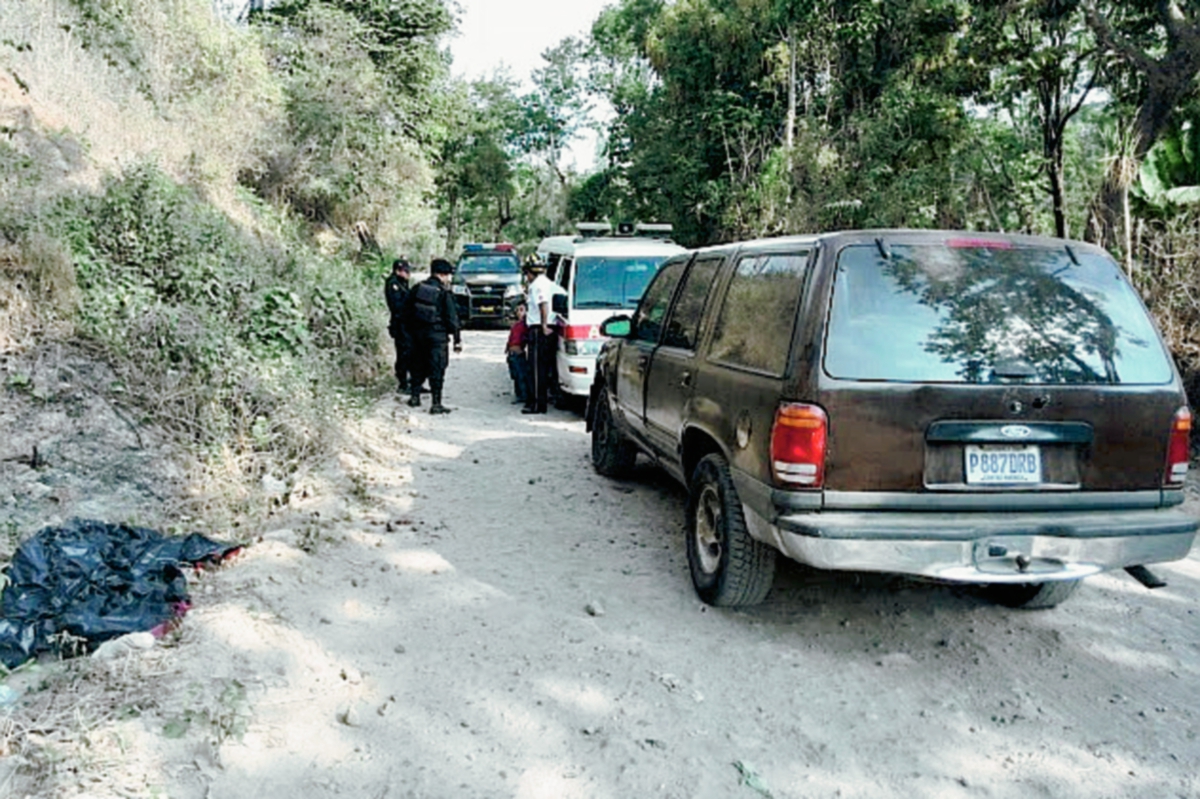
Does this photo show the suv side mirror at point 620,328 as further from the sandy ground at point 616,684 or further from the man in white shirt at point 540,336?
the man in white shirt at point 540,336

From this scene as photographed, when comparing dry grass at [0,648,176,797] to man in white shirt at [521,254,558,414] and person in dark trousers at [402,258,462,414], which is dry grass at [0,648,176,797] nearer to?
person in dark trousers at [402,258,462,414]

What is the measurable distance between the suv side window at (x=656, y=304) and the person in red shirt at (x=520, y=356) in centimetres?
417

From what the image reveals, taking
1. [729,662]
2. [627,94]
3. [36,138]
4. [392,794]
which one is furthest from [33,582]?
[627,94]

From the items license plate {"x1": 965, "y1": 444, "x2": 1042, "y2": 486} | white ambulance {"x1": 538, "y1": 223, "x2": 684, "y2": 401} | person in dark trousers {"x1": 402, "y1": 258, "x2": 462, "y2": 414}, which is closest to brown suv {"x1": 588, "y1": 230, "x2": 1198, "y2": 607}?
license plate {"x1": 965, "y1": 444, "x2": 1042, "y2": 486}

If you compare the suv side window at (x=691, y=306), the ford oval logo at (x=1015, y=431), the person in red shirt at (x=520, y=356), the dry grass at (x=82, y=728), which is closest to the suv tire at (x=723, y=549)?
the suv side window at (x=691, y=306)

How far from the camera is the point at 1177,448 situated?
3.80 metres

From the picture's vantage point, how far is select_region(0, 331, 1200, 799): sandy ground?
123 inches

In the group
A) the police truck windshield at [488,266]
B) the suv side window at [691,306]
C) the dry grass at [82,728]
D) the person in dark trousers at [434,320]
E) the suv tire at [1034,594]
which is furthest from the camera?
the police truck windshield at [488,266]

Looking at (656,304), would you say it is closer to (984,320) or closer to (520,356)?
(984,320)

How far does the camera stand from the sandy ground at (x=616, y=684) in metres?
3.13

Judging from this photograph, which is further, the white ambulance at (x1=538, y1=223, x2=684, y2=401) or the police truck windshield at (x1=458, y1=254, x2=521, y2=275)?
the police truck windshield at (x1=458, y1=254, x2=521, y2=275)

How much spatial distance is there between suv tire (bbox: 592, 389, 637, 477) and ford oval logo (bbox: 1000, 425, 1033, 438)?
11.7 feet

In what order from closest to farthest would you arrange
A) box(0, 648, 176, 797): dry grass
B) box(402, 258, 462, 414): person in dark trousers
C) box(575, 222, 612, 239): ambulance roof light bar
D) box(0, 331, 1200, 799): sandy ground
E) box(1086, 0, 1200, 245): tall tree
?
1. box(0, 648, 176, 797): dry grass
2. box(0, 331, 1200, 799): sandy ground
3. box(402, 258, 462, 414): person in dark trousers
4. box(575, 222, 612, 239): ambulance roof light bar
5. box(1086, 0, 1200, 245): tall tree

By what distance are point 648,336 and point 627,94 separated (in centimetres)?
3188
